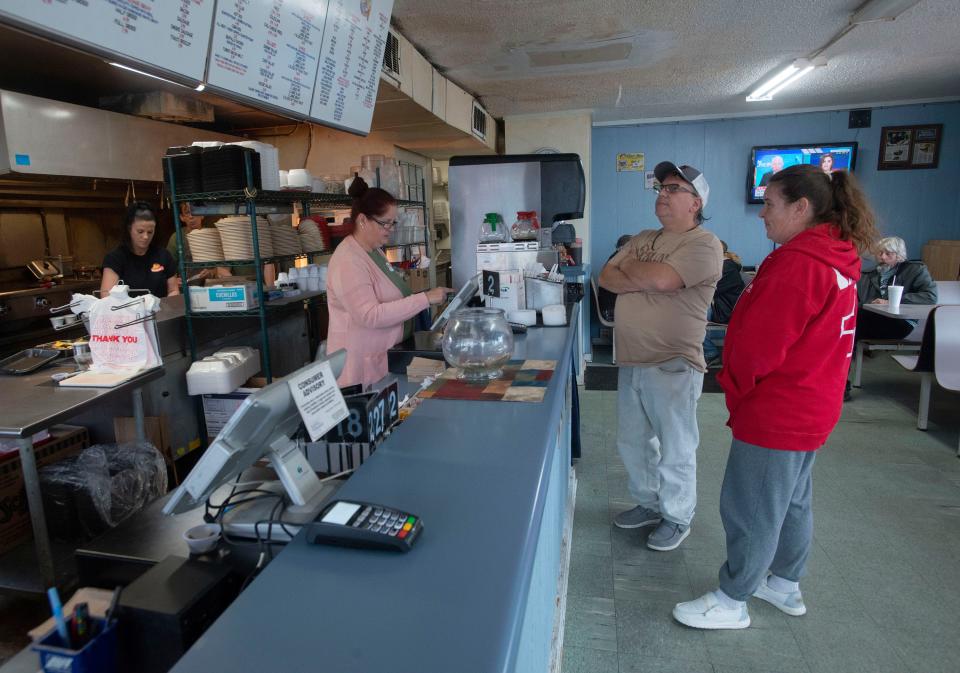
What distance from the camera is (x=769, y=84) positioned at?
5.38 metres

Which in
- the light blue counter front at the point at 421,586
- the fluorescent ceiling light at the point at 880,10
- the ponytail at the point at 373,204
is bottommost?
the light blue counter front at the point at 421,586

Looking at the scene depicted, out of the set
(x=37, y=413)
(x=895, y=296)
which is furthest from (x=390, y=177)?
(x=895, y=296)

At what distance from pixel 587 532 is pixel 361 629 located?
7.88 ft

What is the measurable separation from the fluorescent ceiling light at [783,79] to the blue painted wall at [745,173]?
0.89 metres

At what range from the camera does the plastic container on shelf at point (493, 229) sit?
12.0ft

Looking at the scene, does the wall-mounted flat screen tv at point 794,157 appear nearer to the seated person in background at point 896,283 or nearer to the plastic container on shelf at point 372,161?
the seated person in background at point 896,283

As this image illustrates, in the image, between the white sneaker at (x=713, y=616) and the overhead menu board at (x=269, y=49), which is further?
the white sneaker at (x=713, y=616)

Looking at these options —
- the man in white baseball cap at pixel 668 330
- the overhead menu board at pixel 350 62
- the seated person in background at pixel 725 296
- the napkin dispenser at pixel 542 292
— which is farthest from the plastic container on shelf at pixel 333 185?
the seated person in background at pixel 725 296

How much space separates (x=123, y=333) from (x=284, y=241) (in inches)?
66.3

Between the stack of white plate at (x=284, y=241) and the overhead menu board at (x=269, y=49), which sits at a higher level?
the overhead menu board at (x=269, y=49)

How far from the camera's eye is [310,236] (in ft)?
15.5

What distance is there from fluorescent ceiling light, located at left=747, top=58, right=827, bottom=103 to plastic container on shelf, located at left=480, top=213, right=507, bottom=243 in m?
2.99

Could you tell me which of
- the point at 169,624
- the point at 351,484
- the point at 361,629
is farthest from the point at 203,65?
the point at 361,629

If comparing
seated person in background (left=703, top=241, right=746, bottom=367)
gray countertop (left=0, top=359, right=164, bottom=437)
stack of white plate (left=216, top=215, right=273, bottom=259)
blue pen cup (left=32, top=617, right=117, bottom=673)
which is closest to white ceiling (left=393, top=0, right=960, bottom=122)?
stack of white plate (left=216, top=215, right=273, bottom=259)
